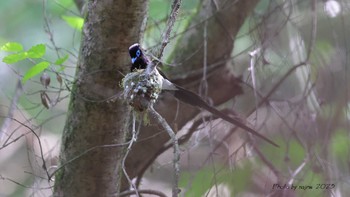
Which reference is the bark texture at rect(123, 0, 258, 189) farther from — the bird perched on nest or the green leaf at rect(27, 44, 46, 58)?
the green leaf at rect(27, 44, 46, 58)

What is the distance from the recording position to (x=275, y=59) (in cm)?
327

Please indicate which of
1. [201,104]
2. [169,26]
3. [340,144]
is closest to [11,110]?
[201,104]

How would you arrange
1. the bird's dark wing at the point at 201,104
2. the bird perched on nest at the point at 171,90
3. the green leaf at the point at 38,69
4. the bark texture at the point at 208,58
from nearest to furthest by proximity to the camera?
the bird perched on nest at the point at 171,90, the green leaf at the point at 38,69, the bird's dark wing at the point at 201,104, the bark texture at the point at 208,58

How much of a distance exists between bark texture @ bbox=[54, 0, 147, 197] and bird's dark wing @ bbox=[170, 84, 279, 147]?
1.40 feet

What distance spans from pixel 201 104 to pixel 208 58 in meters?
0.58

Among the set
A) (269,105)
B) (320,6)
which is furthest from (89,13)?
(320,6)

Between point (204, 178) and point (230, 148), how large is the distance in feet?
1.04

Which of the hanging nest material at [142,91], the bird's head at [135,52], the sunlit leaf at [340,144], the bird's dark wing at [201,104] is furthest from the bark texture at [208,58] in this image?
the hanging nest material at [142,91]

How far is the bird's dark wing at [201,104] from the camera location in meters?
2.48

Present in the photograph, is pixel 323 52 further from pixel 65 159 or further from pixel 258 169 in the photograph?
pixel 65 159

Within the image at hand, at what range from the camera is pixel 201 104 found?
8.34 feet

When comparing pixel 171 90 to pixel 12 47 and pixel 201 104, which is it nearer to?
pixel 201 104

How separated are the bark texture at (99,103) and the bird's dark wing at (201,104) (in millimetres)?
427

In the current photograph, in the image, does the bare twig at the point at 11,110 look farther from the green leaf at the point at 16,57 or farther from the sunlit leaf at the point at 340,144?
the sunlit leaf at the point at 340,144
